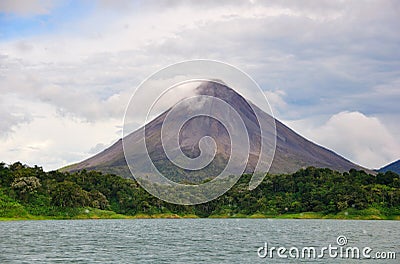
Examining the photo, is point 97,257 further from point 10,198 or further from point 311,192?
point 311,192

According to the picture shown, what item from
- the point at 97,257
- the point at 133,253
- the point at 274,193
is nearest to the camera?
the point at 97,257

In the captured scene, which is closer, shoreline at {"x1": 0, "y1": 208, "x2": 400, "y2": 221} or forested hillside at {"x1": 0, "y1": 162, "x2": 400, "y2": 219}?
shoreline at {"x1": 0, "y1": 208, "x2": 400, "y2": 221}

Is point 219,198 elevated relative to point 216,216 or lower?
elevated

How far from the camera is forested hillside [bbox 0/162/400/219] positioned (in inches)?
4252

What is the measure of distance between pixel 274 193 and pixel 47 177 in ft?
159

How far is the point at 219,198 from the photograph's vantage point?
13825 centimetres

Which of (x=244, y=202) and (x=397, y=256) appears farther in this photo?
(x=244, y=202)

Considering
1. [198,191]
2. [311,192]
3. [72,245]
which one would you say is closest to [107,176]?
[198,191]

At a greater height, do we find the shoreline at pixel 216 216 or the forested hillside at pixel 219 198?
the forested hillside at pixel 219 198

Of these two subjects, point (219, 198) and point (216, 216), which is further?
point (219, 198)

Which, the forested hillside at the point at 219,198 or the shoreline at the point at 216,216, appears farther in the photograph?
the forested hillside at the point at 219,198

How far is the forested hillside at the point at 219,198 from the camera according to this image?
108 meters

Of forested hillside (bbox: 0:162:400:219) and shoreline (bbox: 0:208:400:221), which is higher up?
forested hillside (bbox: 0:162:400:219)

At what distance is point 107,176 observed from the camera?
5281 inches
